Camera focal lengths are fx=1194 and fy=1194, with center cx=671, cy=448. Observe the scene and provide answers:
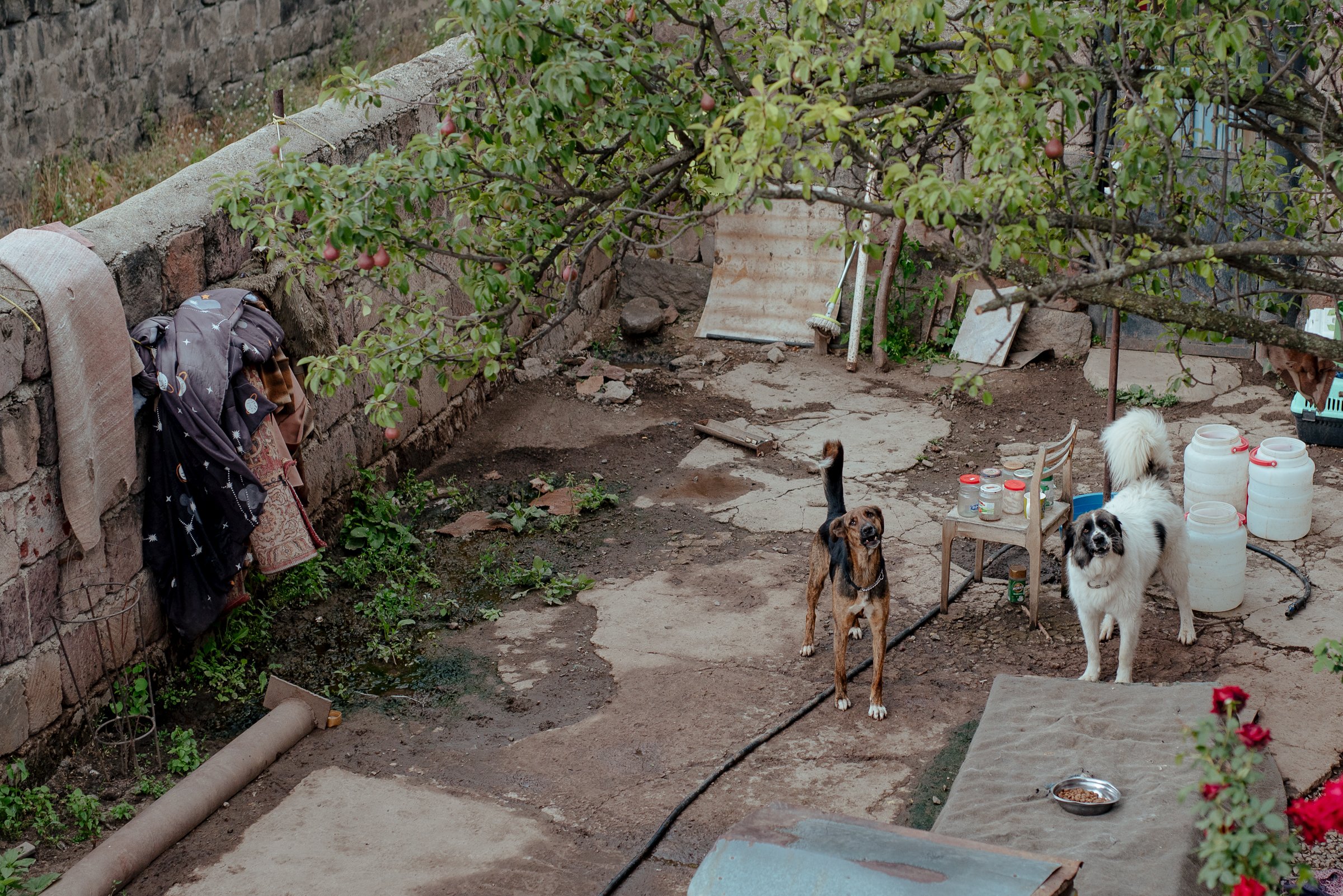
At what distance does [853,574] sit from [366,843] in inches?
94.6

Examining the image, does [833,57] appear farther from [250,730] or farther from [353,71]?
[250,730]

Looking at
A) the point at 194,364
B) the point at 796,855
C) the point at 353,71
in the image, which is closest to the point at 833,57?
the point at 353,71

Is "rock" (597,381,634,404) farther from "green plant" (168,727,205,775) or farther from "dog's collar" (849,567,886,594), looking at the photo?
"green plant" (168,727,205,775)

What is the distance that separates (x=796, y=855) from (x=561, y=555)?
14.6ft

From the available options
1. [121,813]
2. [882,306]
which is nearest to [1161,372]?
[882,306]

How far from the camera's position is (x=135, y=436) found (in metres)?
5.56

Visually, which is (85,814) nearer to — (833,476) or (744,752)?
(744,752)

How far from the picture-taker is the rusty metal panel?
1104 centimetres

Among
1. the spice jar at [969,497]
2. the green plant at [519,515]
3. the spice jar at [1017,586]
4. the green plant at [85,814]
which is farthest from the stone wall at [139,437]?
the spice jar at [1017,586]

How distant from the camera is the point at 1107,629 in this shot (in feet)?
20.3

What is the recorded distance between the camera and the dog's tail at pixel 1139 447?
5809mm

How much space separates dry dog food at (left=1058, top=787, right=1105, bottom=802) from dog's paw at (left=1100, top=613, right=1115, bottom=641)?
1.88 m

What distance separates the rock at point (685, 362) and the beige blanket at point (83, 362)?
5.75m

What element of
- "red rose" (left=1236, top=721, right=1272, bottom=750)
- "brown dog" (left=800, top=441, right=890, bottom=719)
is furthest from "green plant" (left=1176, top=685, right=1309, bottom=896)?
"brown dog" (left=800, top=441, right=890, bottom=719)
